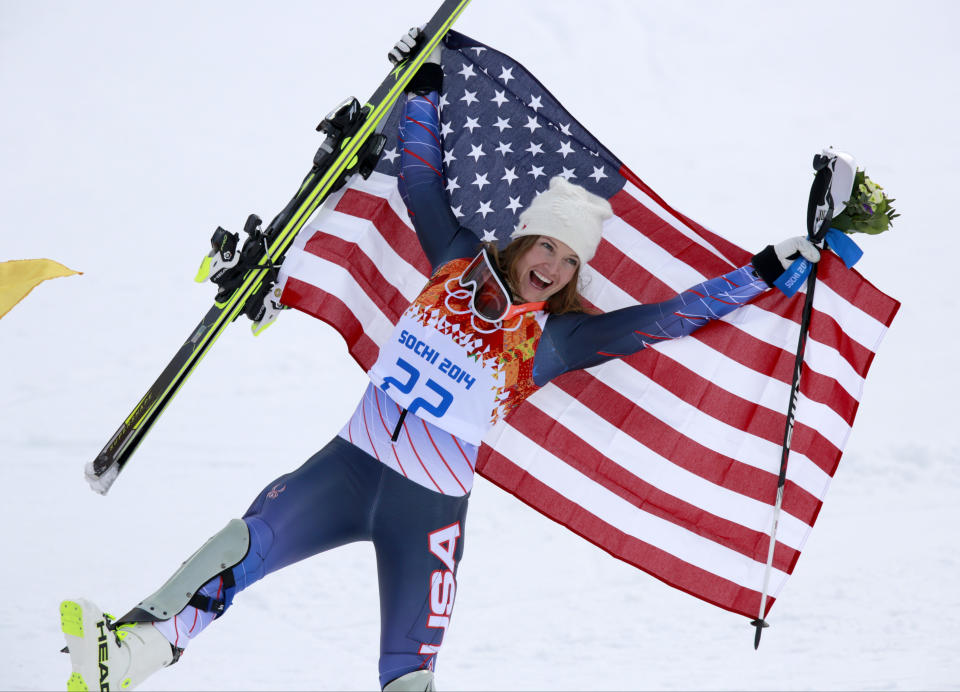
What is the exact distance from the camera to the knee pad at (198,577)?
2.99m

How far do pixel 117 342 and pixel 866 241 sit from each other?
5101 mm

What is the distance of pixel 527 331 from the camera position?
11.0 ft

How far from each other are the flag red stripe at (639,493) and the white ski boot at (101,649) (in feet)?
4.89

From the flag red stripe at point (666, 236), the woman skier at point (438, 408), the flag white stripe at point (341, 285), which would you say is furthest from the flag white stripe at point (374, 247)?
the flag red stripe at point (666, 236)

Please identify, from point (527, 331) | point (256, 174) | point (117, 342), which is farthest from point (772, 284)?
point (256, 174)

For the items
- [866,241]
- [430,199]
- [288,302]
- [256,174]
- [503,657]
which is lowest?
[503,657]

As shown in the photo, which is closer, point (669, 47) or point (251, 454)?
point (251, 454)

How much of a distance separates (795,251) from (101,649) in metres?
2.34

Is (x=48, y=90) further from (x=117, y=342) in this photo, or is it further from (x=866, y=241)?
(x=866, y=241)

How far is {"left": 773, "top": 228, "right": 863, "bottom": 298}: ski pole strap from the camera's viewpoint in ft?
11.2

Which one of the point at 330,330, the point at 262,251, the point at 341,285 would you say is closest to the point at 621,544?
the point at 341,285

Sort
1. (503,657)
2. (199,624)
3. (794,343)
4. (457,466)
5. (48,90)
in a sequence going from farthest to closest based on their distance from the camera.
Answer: (48,90), (503,657), (794,343), (457,466), (199,624)

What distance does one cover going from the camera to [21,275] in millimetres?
3842

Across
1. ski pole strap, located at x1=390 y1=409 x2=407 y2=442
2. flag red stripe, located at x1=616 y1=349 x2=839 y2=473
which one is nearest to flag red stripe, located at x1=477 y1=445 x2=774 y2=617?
flag red stripe, located at x1=616 y1=349 x2=839 y2=473
